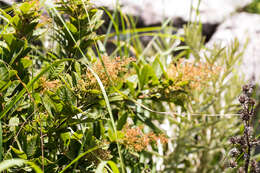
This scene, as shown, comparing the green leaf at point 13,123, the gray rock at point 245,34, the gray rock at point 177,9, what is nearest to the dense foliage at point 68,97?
the green leaf at point 13,123

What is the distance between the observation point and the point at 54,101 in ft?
2.42

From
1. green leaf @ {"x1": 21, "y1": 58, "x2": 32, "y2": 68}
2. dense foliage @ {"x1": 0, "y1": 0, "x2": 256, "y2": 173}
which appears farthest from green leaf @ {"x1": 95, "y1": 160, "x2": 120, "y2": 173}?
green leaf @ {"x1": 21, "y1": 58, "x2": 32, "y2": 68}

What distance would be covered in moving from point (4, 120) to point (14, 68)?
16 cm

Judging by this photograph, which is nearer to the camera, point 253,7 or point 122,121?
point 122,121

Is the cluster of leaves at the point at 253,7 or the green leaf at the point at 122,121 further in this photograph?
the cluster of leaves at the point at 253,7

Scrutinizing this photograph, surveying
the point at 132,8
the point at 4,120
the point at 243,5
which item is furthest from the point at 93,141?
the point at 243,5

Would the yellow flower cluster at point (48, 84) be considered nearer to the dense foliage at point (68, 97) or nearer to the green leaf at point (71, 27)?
the dense foliage at point (68, 97)

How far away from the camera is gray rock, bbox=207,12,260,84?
216 cm

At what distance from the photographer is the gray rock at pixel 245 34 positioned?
2.16 m

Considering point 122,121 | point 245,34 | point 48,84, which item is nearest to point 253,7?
point 245,34

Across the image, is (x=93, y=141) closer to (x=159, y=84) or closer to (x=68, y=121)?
(x=68, y=121)

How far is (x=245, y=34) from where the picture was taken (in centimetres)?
235

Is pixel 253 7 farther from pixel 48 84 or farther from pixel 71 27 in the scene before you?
pixel 48 84

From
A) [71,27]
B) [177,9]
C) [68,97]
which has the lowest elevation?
[68,97]
